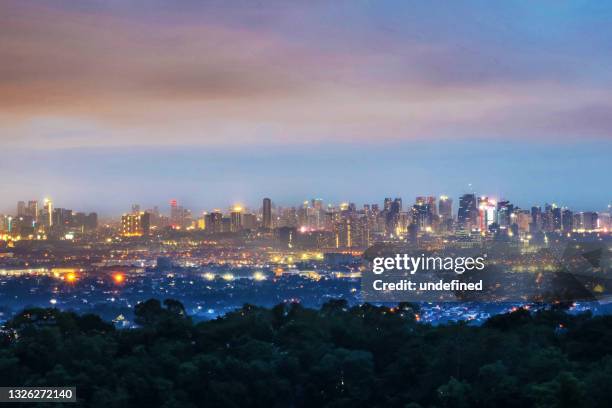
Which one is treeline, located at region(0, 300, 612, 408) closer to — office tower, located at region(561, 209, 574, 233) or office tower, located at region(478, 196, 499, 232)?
office tower, located at region(478, 196, 499, 232)

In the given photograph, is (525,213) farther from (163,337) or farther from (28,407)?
(28,407)

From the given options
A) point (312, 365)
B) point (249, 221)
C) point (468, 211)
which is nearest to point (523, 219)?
point (468, 211)

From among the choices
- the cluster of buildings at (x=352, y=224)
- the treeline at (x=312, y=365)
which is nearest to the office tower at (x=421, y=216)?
the cluster of buildings at (x=352, y=224)

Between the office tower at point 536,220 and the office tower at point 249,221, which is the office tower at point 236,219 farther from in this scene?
the office tower at point 536,220

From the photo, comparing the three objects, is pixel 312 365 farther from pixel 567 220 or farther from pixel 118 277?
pixel 567 220

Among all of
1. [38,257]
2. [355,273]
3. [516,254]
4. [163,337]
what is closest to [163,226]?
[38,257]

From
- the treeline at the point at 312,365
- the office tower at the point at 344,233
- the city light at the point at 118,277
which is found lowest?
the city light at the point at 118,277

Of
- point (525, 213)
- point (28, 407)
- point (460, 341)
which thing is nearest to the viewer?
point (28, 407)
